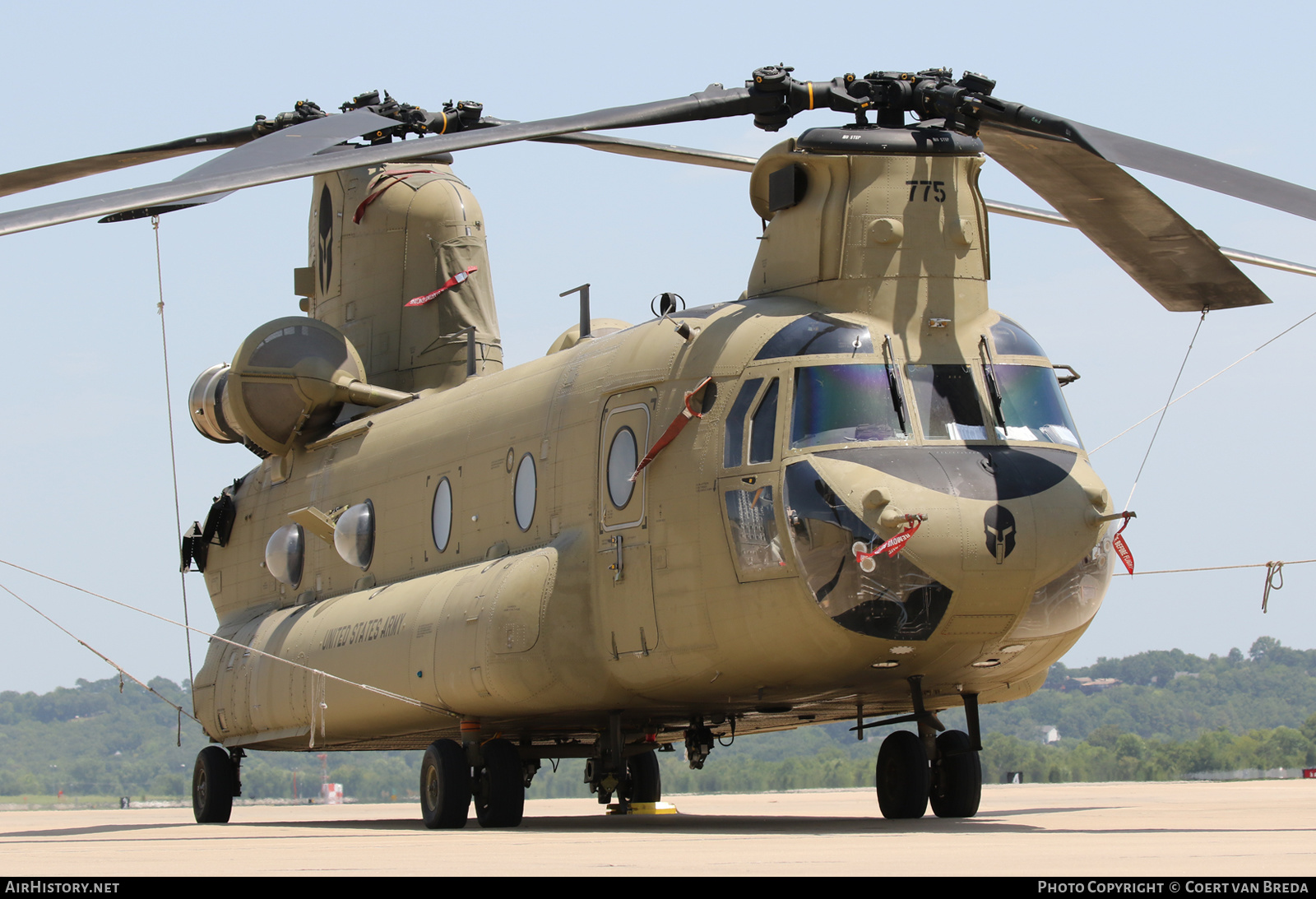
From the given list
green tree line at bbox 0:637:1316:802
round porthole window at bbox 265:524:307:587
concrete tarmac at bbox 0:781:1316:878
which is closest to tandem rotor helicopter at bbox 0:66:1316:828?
concrete tarmac at bbox 0:781:1316:878

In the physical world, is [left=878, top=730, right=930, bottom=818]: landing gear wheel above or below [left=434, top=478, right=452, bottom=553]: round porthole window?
below

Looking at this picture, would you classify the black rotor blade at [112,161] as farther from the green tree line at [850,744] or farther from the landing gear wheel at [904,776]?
the green tree line at [850,744]

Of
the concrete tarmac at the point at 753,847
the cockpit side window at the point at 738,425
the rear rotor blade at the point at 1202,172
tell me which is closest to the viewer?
the concrete tarmac at the point at 753,847

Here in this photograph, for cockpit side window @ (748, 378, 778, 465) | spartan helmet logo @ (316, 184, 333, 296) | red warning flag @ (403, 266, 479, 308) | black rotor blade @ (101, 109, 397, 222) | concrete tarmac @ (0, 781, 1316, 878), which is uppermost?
spartan helmet logo @ (316, 184, 333, 296)

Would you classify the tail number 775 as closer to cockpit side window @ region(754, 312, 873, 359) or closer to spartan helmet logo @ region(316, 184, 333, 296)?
cockpit side window @ region(754, 312, 873, 359)

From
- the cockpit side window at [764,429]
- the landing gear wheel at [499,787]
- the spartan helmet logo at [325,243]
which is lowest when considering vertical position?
the landing gear wheel at [499,787]

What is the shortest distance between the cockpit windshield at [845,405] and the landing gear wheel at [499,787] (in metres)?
4.19

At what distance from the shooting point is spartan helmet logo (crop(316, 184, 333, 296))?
20.2m

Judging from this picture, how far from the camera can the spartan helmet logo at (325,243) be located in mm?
20219

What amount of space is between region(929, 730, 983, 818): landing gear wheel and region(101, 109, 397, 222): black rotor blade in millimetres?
6779

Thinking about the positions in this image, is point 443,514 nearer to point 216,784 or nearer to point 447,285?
point 447,285

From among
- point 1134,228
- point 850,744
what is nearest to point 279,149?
point 1134,228

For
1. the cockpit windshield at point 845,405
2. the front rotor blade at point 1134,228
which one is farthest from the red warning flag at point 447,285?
the front rotor blade at point 1134,228
